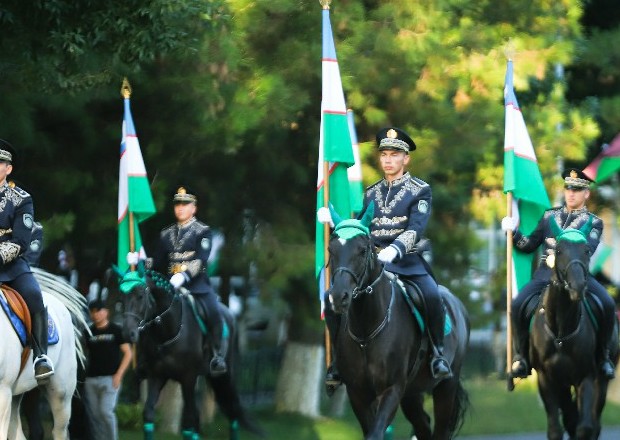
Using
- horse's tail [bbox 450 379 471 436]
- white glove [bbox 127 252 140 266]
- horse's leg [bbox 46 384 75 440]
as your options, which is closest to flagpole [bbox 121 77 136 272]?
white glove [bbox 127 252 140 266]

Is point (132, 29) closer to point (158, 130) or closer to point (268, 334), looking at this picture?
point (158, 130)

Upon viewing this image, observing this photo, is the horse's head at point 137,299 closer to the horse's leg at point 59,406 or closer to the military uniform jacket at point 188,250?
the military uniform jacket at point 188,250

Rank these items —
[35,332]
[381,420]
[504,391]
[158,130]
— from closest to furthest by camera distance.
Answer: [381,420] → [35,332] → [158,130] → [504,391]

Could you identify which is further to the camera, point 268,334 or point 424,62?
point 268,334

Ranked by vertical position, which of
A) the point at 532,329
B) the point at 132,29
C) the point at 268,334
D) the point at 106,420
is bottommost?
the point at 268,334

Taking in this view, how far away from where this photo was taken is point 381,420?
37.5 ft

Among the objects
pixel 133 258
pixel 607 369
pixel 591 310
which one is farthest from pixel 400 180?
pixel 133 258

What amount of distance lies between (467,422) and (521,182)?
6968 millimetres

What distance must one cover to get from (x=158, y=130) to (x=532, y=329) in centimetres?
527

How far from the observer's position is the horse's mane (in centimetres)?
1453

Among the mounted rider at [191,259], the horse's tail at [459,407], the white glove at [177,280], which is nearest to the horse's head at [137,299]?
the white glove at [177,280]

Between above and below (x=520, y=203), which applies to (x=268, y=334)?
below

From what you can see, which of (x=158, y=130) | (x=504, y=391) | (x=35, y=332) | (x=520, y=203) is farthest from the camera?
(x=504, y=391)

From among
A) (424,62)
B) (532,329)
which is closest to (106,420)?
(532,329)
